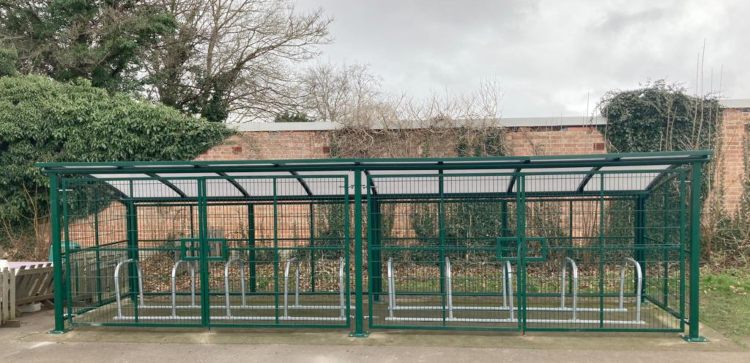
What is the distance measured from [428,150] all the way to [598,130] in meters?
3.10

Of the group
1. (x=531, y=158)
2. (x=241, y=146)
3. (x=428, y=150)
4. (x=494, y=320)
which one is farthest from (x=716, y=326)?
(x=241, y=146)

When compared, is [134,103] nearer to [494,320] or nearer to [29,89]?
[29,89]

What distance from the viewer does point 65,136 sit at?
32.7 feet

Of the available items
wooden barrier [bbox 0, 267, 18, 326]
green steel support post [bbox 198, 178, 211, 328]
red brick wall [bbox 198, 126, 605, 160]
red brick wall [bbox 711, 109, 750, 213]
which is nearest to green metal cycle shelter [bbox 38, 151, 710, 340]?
green steel support post [bbox 198, 178, 211, 328]

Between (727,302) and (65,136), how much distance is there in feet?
36.8

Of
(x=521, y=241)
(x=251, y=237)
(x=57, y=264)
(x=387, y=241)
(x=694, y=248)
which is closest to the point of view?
(x=694, y=248)

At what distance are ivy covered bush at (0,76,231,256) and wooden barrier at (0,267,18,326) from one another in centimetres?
407

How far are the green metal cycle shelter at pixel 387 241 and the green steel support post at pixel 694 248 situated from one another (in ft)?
0.05

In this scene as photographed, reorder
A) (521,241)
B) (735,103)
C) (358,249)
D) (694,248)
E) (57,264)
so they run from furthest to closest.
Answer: (735,103) → (57,264) → (358,249) → (521,241) → (694,248)

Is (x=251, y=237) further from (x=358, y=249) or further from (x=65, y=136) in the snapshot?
(x=65, y=136)

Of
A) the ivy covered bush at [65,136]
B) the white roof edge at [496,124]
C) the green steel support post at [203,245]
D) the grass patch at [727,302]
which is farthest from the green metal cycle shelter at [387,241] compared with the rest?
the ivy covered bush at [65,136]

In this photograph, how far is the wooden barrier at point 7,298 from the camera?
6160 mm

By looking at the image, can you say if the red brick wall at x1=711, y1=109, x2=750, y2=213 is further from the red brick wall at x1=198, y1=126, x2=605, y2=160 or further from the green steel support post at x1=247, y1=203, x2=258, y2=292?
the green steel support post at x1=247, y1=203, x2=258, y2=292

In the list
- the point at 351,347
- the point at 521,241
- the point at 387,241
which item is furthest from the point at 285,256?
the point at 521,241
